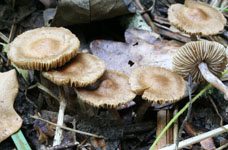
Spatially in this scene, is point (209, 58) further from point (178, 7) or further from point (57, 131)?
point (57, 131)

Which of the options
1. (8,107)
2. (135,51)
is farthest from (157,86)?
(8,107)

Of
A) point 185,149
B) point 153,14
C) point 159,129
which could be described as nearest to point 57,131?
point 159,129

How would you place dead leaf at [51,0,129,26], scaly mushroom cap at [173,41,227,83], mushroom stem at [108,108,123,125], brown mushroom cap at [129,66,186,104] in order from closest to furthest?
brown mushroom cap at [129,66,186,104] < scaly mushroom cap at [173,41,227,83] < mushroom stem at [108,108,123,125] < dead leaf at [51,0,129,26]

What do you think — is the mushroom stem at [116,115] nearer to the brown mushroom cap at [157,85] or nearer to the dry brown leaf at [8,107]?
the brown mushroom cap at [157,85]

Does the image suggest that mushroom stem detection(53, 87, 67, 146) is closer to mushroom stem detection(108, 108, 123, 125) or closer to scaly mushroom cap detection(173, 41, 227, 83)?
mushroom stem detection(108, 108, 123, 125)

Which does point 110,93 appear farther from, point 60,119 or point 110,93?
point 60,119

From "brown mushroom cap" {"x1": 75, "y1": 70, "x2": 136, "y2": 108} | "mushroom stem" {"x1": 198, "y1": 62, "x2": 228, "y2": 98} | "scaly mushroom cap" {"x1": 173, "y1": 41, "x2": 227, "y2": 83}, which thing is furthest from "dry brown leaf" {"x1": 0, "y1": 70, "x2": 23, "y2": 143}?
"mushroom stem" {"x1": 198, "y1": 62, "x2": 228, "y2": 98}
